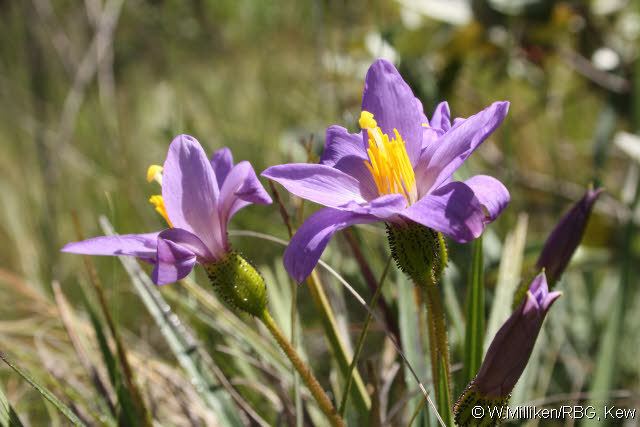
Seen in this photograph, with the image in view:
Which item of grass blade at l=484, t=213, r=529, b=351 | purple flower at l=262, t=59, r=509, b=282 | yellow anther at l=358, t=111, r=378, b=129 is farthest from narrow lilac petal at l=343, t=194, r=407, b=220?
grass blade at l=484, t=213, r=529, b=351

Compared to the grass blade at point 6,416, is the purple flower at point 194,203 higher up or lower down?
higher up

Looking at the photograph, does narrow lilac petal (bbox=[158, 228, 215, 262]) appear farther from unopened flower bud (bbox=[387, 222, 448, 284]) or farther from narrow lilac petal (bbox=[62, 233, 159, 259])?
unopened flower bud (bbox=[387, 222, 448, 284])

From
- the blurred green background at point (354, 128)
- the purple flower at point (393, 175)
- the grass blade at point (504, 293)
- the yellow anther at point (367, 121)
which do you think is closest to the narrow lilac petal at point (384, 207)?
the purple flower at point (393, 175)

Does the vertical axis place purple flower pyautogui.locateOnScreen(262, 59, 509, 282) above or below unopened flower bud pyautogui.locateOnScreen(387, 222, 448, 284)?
above

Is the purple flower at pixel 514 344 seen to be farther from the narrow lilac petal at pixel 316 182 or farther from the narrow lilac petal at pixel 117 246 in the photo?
the narrow lilac petal at pixel 117 246

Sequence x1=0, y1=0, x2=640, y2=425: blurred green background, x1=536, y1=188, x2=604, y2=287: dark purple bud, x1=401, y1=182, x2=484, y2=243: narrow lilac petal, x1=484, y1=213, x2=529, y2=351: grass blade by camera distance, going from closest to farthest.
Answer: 1. x1=401, y1=182, x2=484, y2=243: narrow lilac petal
2. x1=536, y1=188, x2=604, y2=287: dark purple bud
3. x1=484, y1=213, x2=529, y2=351: grass blade
4. x1=0, y1=0, x2=640, y2=425: blurred green background

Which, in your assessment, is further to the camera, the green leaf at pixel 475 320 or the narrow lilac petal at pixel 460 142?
the green leaf at pixel 475 320

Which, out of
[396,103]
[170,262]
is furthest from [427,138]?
[170,262]
